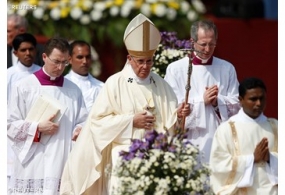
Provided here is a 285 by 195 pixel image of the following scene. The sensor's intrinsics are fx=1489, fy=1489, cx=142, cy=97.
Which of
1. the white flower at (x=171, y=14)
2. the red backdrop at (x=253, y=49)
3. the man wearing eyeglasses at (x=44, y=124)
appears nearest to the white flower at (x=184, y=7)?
the white flower at (x=171, y=14)

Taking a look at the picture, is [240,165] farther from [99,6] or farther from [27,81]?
[99,6]

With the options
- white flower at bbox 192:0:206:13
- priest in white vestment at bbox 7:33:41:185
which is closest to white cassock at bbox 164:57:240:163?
priest in white vestment at bbox 7:33:41:185

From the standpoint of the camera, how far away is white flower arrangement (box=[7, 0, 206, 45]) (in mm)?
17547

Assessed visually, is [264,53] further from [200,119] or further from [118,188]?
[118,188]

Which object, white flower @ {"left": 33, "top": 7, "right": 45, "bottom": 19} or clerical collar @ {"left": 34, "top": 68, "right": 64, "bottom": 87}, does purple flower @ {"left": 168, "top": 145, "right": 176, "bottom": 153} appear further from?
white flower @ {"left": 33, "top": 7, "right": 45, "bottom": 19}

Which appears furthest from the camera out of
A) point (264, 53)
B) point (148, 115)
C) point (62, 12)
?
point (264, 53)

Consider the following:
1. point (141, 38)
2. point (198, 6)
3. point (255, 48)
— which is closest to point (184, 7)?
point (198, 6)

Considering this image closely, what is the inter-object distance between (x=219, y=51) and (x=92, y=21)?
1.66 meters

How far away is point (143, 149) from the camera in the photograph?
11836 millimetres

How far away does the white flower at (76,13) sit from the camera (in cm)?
1759

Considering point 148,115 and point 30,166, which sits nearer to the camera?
point 148,115

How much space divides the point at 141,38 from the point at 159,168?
156cm

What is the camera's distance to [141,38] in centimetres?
1291

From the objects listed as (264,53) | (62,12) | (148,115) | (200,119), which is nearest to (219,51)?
(264,53)
